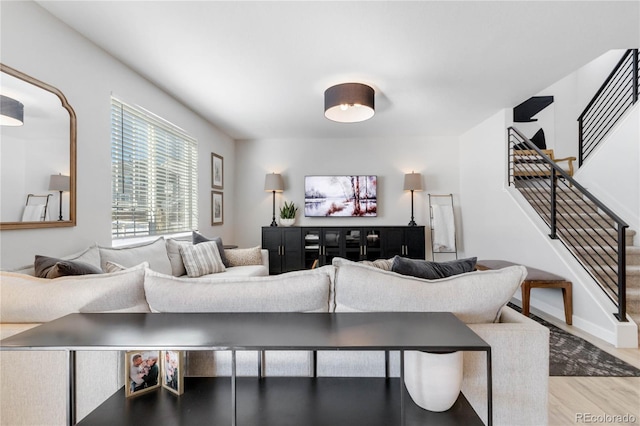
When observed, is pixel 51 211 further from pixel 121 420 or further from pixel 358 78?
pixel 358 78

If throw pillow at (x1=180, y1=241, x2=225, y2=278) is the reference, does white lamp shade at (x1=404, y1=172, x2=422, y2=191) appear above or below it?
above

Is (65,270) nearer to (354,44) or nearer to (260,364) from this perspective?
(260,364)

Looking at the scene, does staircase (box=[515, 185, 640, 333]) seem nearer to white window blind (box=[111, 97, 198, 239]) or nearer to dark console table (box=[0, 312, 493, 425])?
dark console table (box=[0, 312, 493, 425])

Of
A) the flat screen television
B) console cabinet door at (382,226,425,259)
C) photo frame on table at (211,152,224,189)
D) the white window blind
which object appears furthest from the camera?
the flat screen television

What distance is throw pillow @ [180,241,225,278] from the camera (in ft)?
10.1

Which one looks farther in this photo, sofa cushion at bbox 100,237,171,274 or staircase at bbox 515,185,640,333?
staircase at bbox 515,185,640,333

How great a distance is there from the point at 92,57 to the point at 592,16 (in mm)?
3566

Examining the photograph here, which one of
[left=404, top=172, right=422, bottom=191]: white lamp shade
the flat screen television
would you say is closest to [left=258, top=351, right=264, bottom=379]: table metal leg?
the flat screen television

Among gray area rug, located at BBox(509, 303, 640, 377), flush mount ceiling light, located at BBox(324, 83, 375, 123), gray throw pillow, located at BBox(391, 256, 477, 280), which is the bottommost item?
gray area rug, located at BBox(509, 303, 640, 377)

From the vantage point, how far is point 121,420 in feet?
3.23

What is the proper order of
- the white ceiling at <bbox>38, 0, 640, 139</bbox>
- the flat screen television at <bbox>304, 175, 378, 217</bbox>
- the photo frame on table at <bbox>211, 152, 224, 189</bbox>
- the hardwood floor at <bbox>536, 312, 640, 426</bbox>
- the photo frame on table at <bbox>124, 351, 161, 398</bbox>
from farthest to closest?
1. the flat screen television at <bbox>304, 175, 378, 217</bbox>
2. the photo frame on table at <bbox>211, 152, 224, 189</bbox>
3. the white ceiling at <bbox>38, 0, 640, 139</bbox>
4. the hardwood floor at <bbox>536, 312, 640, 426</bbox>
5. the photo frame on table at <bbox>124, 351, 161, 398</bbox>

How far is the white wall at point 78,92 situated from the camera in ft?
5.83

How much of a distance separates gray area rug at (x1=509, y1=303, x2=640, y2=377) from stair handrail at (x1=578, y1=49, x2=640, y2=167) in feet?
10.0

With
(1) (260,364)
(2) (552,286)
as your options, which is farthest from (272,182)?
(1) (260,364)
